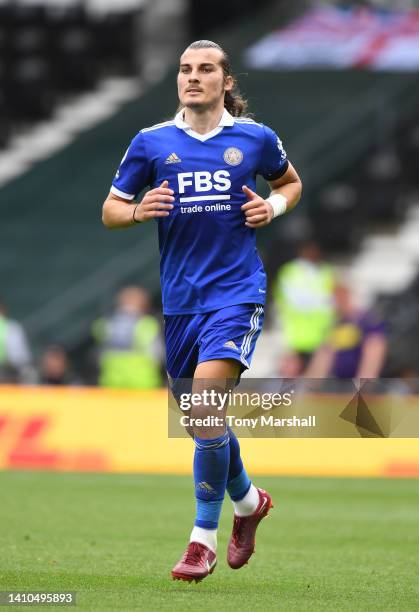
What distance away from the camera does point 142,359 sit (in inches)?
722

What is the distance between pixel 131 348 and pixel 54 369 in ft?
3.10

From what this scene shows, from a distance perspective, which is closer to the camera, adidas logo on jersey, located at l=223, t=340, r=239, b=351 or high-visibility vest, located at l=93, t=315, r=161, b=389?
adidas logo on jersey, located at l=223, t=340, r=239, b=351

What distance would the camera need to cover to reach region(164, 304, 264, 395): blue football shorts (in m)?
7.49

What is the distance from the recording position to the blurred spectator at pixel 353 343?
16.0 m

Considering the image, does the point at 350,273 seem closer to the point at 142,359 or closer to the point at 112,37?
the point at 142,359

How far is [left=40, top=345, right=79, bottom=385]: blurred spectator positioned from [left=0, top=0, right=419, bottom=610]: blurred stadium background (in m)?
0.03

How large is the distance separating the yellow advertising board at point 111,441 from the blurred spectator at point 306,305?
8.87 ft

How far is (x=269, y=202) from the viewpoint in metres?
7.76

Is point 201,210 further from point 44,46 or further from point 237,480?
point 44,46

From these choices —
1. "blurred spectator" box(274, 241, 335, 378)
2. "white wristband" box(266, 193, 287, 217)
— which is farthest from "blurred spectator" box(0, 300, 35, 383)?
"white wristband" box(266, 193, 287, 217)

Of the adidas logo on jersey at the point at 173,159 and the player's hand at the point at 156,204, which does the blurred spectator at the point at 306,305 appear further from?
the player's hand at the point at 156,204

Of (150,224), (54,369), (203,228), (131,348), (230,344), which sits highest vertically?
(203,228)

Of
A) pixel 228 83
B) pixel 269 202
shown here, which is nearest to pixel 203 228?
pixel 269 202

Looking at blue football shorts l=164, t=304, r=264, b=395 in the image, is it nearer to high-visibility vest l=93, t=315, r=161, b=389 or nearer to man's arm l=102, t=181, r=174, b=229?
man's arm l=102, t=181, r=174, b=229
